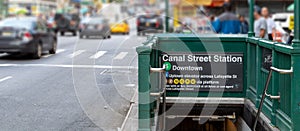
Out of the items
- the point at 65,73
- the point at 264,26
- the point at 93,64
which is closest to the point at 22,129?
the point at 93,64

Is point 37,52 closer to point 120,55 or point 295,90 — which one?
point 120,55

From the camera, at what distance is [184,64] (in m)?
9.98

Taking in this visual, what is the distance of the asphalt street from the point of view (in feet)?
28.9

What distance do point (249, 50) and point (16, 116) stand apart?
421 cm

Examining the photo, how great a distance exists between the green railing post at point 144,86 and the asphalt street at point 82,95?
195 centimetres

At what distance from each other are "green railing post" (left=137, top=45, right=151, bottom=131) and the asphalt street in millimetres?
1952

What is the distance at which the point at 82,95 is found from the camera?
1067cm

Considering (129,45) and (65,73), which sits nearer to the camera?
(129,45)

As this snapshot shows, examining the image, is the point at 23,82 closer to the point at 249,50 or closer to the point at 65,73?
the point at 65,73

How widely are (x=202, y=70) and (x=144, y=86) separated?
3.57m

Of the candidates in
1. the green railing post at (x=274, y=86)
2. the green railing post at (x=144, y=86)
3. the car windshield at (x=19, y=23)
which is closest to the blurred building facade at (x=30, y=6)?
the car windshield at (x=19, y=23)

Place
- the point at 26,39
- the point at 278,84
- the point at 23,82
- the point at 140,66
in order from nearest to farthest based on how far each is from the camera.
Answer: the point at 140,66, the point at 278,84, the point at 23,82, the point at 26,39

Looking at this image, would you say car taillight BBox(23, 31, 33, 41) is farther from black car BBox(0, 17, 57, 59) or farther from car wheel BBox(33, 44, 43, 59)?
car wheel BBox(33, 44, 43, 59)

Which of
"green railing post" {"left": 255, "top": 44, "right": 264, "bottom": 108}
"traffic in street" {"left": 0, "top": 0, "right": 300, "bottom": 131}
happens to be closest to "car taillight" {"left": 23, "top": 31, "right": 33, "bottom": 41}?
"traffic in street" {"left": 0, "top": 0, "right": 300, "bottom": 131}
